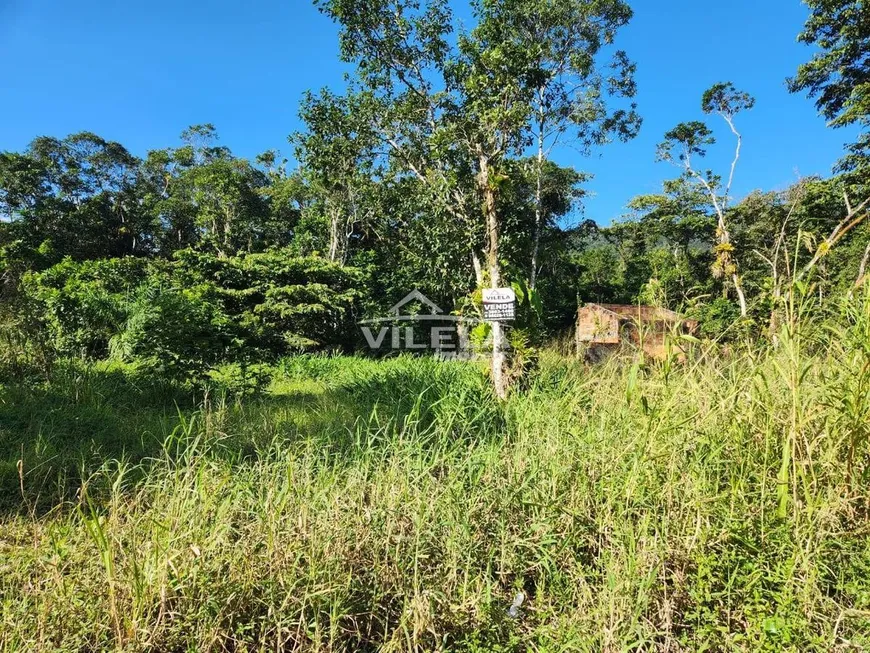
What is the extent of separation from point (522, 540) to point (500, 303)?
2.11 metres

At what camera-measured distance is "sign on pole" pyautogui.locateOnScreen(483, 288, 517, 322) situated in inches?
137

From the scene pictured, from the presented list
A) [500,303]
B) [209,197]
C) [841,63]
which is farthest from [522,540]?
[209,197]

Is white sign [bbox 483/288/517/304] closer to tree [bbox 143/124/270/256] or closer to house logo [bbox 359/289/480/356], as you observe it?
house logo [bbox 359/289/480/356]

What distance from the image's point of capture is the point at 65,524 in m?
1.77

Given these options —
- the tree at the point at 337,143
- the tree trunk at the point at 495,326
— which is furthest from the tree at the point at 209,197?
the tree trunk at the point at 495,326

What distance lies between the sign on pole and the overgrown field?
51.1 inches

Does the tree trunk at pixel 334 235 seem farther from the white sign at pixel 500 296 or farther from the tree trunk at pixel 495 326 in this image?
the white sign at pixel 500 296

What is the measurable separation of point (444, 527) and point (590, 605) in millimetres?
547

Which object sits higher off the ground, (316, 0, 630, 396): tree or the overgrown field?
(316, 0, 630, 396): tree

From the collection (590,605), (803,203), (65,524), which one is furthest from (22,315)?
(803,203)

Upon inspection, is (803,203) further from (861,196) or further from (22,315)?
(22,315)

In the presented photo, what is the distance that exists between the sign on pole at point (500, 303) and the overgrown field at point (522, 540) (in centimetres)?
130

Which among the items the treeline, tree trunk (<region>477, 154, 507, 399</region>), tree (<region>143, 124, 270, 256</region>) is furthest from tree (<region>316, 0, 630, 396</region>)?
tree (<region>143, 124, 270, 256</region>)

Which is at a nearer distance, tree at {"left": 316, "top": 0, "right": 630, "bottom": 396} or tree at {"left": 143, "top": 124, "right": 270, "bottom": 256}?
tree at {"left": 316, "top": 0, "right": 630, "bottom": 396}
